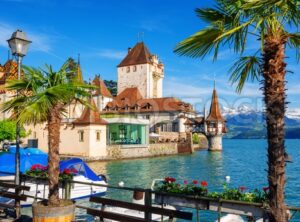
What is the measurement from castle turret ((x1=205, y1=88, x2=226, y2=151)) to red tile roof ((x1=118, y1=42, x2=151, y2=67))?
20.4 meters

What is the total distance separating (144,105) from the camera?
7575cm

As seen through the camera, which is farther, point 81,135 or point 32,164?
point 81,135

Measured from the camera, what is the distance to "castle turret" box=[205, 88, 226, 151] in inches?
2904

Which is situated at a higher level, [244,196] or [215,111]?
[215,111]

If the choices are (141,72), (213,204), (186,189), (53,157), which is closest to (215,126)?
(141,72)

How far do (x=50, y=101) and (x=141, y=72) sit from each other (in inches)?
3077

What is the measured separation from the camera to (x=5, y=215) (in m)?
8.80

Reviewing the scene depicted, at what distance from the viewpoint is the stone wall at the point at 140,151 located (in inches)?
1831

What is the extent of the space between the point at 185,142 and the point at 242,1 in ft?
203

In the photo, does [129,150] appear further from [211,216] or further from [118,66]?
[118,66]

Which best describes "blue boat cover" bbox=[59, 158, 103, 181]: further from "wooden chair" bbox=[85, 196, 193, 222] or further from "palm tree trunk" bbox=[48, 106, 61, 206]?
"wooden chair" bbox=[85, 196, 193, 222]

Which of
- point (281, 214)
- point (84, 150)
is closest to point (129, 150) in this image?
point (84, 150)

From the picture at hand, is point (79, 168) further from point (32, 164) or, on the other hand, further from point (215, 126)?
point (215, 126)

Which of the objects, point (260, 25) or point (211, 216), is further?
point (211, 216)
